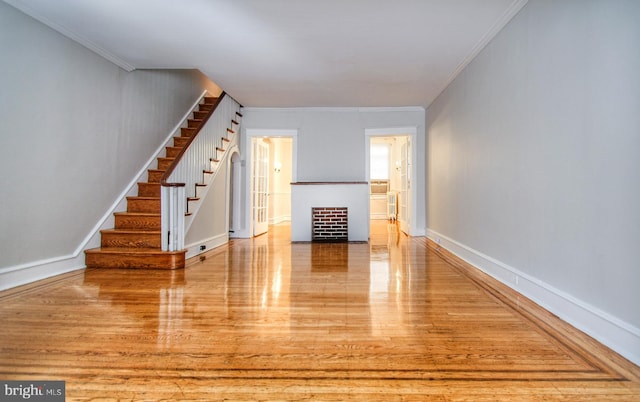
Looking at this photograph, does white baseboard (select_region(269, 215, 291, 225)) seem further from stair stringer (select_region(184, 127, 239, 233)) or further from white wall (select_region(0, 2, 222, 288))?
white wall (select_region(0, 2, 222, 288))

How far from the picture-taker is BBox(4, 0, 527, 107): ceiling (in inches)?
118

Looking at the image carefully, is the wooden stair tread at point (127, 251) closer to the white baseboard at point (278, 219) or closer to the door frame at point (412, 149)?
the door frame at point (412, 149)

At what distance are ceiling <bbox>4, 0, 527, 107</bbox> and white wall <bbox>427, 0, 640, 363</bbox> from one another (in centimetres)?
53

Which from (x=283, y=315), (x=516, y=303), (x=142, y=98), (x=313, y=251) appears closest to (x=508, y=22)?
(x=516, y=303)

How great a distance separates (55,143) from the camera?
3.43 metres

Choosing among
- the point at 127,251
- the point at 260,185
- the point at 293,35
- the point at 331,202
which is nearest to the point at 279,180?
the point at 260,185

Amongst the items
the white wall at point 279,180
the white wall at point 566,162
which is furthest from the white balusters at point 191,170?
the white wall at point 566,162

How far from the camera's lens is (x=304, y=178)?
6656mm

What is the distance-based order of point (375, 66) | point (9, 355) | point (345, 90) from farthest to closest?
1. point (345, 90)
2. point (375, 66)
3. point (9, 355)

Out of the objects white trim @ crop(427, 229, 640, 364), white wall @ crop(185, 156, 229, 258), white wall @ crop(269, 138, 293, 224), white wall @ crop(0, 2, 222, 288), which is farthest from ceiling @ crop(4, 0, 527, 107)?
white wall @ crop(269, 138, 293, 224)

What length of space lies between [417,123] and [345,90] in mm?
1880

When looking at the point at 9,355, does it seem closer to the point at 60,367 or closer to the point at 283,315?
the point at 60,367

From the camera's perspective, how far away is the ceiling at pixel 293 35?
3.00 meters

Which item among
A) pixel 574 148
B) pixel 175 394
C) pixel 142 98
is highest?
pixel 142 98
